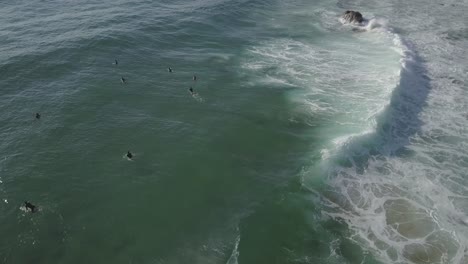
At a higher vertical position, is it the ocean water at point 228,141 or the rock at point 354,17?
the rock at point 354,17

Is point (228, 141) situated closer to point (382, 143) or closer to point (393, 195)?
point (382, 143)

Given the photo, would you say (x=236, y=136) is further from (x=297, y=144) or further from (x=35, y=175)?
(x=35, y=175)

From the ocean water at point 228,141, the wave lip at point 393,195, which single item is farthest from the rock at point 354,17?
the wave lip at point 393,195

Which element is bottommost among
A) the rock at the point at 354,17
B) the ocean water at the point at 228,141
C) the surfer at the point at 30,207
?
the surfer at the point at 30,207

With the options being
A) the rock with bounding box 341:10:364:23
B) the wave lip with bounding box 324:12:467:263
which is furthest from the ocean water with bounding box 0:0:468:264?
the rock with bounding box 341:10:364:23

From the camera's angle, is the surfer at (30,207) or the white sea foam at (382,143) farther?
the surfer at (30,207)

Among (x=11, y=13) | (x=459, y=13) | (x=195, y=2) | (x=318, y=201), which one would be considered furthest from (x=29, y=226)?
(x=459, y=13)

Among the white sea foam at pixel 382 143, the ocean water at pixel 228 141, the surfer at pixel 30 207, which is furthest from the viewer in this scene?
the surfer at pixel 30 207

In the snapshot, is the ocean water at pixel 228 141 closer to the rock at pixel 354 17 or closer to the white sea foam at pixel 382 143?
the white sea foam at pixel 382 143

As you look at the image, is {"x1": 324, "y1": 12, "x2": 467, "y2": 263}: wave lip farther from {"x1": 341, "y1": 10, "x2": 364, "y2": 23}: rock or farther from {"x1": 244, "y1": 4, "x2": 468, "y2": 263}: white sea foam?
{"x1": 341, "y1": 10, "x2": 364, "y2": 23}: rock
